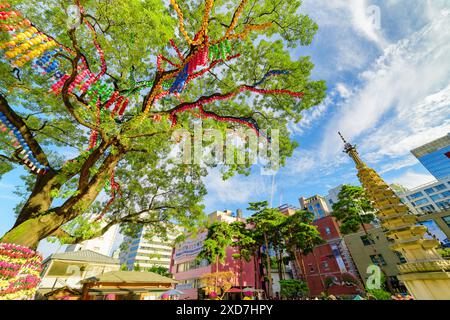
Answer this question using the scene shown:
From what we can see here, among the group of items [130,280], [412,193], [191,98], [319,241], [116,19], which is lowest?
[130,280]

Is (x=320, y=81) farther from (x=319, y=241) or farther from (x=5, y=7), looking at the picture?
(x=319, y=241)

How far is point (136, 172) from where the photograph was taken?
32.0ft

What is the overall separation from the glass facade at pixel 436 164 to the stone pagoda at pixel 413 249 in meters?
77.1

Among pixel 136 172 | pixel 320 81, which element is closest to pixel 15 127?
pixel 136 172

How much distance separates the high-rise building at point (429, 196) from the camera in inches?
2085

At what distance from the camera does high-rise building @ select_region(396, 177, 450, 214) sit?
52969 mm

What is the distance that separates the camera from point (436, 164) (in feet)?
196

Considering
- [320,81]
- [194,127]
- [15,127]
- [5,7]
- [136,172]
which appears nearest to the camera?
[5,7]

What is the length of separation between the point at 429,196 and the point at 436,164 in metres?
11.8

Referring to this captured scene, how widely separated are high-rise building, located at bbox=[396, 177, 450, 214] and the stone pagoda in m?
64.8

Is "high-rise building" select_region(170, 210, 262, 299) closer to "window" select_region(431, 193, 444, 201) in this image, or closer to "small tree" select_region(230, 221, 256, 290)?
"small tree" select_region(230, 221, 256, 290)

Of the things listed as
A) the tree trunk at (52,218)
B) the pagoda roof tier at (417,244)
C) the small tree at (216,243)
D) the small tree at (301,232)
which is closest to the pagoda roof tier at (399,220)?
the pagoda roof tier at (417,244)

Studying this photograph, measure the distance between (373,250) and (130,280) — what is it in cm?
2820

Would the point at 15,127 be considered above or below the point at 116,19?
below
